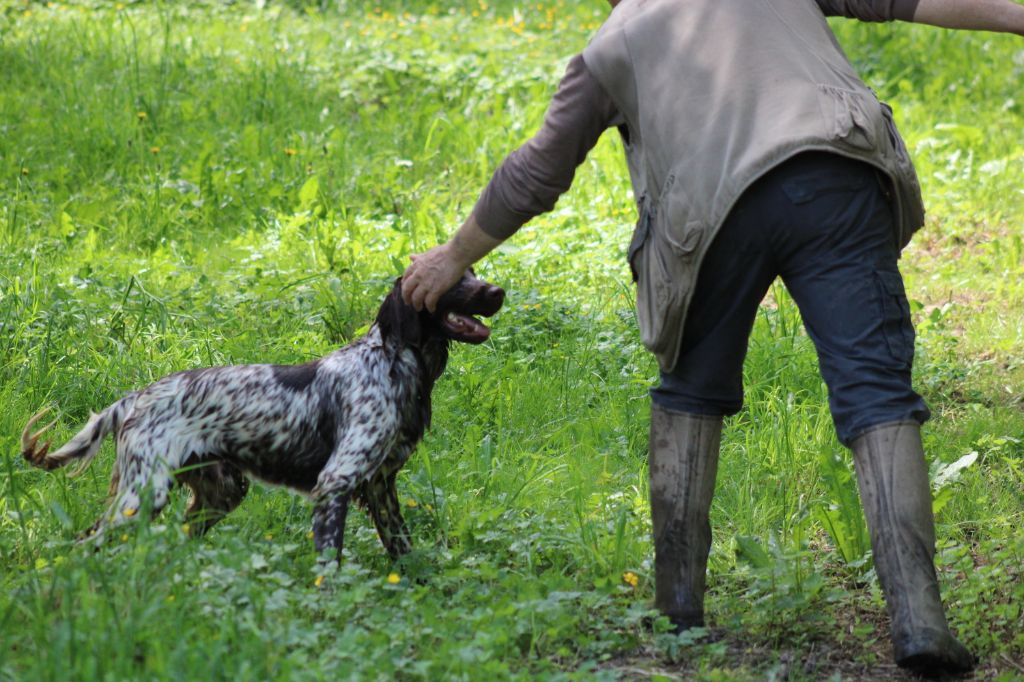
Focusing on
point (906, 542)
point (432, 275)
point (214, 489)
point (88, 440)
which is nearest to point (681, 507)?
point (906, 542)

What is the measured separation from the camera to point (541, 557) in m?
4.27

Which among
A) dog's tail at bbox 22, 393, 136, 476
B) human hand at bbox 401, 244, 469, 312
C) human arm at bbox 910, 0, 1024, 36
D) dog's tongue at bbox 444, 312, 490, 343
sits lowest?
dog's tail at bbox 22, 393, 136, 476

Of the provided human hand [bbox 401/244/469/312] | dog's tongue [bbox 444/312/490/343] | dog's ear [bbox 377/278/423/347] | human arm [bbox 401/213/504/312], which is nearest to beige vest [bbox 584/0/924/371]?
human arm [bbox 401/213/504/312]

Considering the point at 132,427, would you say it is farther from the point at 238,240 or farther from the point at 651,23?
the point at 238,240

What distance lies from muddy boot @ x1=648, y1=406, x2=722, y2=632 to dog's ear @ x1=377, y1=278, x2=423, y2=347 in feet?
2.98

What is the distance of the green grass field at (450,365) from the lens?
132 inches

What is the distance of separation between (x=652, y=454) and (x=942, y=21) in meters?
1.49

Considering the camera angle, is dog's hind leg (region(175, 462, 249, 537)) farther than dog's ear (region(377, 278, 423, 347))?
Yes

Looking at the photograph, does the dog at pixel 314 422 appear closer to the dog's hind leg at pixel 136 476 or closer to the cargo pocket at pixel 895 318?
the dog's hind leg at pixel 136 476

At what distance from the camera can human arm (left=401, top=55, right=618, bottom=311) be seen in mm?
3533

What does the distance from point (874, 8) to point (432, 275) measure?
1529 millimetres

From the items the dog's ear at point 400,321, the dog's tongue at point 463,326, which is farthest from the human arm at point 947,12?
the dog's ear at point 400,321

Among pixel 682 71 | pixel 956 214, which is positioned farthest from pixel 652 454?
pixel 956 214

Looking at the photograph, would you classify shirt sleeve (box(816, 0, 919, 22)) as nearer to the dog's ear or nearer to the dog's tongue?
the dog's tongue
